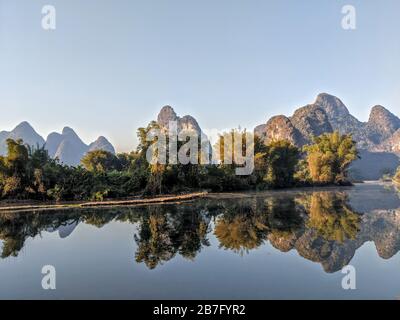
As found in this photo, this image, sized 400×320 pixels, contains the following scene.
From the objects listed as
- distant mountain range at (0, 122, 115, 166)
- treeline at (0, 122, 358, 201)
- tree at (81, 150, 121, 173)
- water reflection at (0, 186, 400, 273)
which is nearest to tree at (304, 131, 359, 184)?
treeline at (0, 122, 358, 201)

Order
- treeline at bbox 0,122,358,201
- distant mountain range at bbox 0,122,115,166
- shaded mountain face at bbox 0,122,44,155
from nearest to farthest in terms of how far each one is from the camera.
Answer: treeline at bbox 0,122,358,201, distant mountain range at bbox 0,122,115,166, shaded mountain face at bbox 0,122,44,155

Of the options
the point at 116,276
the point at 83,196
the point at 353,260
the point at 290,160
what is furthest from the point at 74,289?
the point at 290,160

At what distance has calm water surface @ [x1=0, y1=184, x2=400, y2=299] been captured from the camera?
478cm

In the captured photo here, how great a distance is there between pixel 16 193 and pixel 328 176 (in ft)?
98.9

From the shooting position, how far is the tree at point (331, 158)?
116ft

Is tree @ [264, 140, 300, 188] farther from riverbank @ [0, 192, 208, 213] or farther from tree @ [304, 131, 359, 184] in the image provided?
riverbank @ [0, 192, 208, 213]

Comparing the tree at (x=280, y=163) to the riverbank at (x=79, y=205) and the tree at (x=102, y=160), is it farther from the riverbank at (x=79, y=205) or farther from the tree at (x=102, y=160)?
the tree at (x=102, y=160)

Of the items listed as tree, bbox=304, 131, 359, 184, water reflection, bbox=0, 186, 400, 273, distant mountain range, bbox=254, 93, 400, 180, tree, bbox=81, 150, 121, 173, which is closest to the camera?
water reflection, bbox=0, 186, 400, 273

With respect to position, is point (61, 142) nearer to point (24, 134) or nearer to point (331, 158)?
point (24, 134)

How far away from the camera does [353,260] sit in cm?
626

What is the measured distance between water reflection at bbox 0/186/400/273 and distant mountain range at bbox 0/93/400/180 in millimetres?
62206

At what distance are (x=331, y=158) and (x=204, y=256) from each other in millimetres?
32139

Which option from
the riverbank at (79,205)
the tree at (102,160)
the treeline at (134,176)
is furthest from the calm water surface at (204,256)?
the tree at (102,160)

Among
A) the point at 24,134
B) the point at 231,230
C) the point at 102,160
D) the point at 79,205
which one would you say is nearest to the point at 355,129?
the point at 102,160
